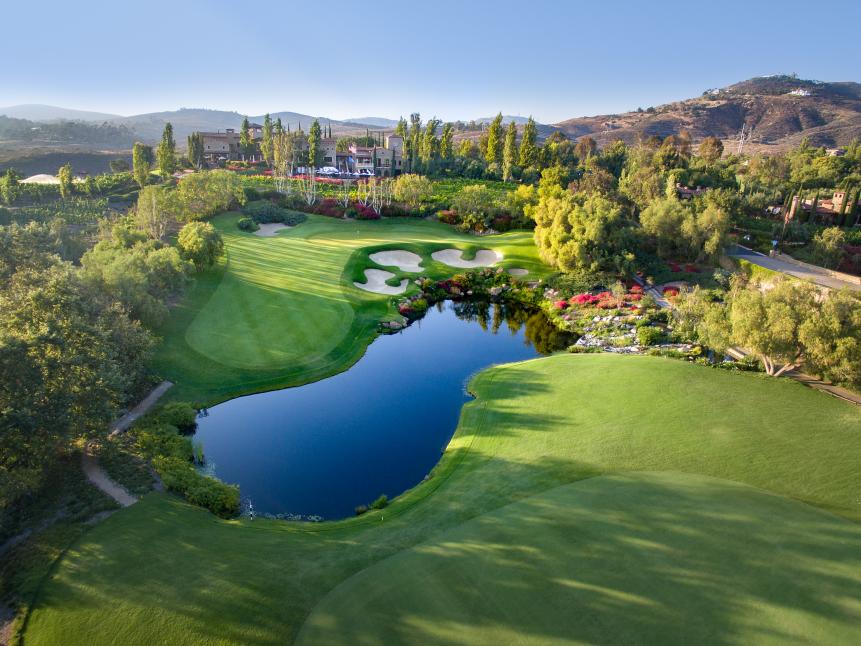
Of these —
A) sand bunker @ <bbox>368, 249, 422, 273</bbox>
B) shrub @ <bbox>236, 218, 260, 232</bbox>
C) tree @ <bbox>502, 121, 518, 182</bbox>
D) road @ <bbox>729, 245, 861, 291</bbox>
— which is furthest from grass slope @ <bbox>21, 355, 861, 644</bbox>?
tree @ <bbox>502, 121, 518, 182</bbox>

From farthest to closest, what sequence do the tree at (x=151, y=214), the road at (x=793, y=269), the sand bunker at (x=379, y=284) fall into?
the tree at (x=151, y=214) < the sand bunker at (x=379, y=284) < the road at (x=793, y=269)

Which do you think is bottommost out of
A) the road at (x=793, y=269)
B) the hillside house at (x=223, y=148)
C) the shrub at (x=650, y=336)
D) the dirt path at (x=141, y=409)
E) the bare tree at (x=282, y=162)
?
the dirt path at (x=141, y=409)

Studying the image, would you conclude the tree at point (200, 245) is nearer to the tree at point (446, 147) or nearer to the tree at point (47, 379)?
the tree at point (47, 379)

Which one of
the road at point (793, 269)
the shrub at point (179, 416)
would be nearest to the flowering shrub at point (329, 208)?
the shrub at point (179, 416)

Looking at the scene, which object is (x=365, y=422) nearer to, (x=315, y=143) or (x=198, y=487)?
(x=198, y=487)

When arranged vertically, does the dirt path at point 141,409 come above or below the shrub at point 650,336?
below

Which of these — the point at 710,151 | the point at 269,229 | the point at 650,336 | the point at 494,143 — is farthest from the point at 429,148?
the point at 650,336

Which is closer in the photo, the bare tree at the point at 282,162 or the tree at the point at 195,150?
the bare tree at the point at 282,162
